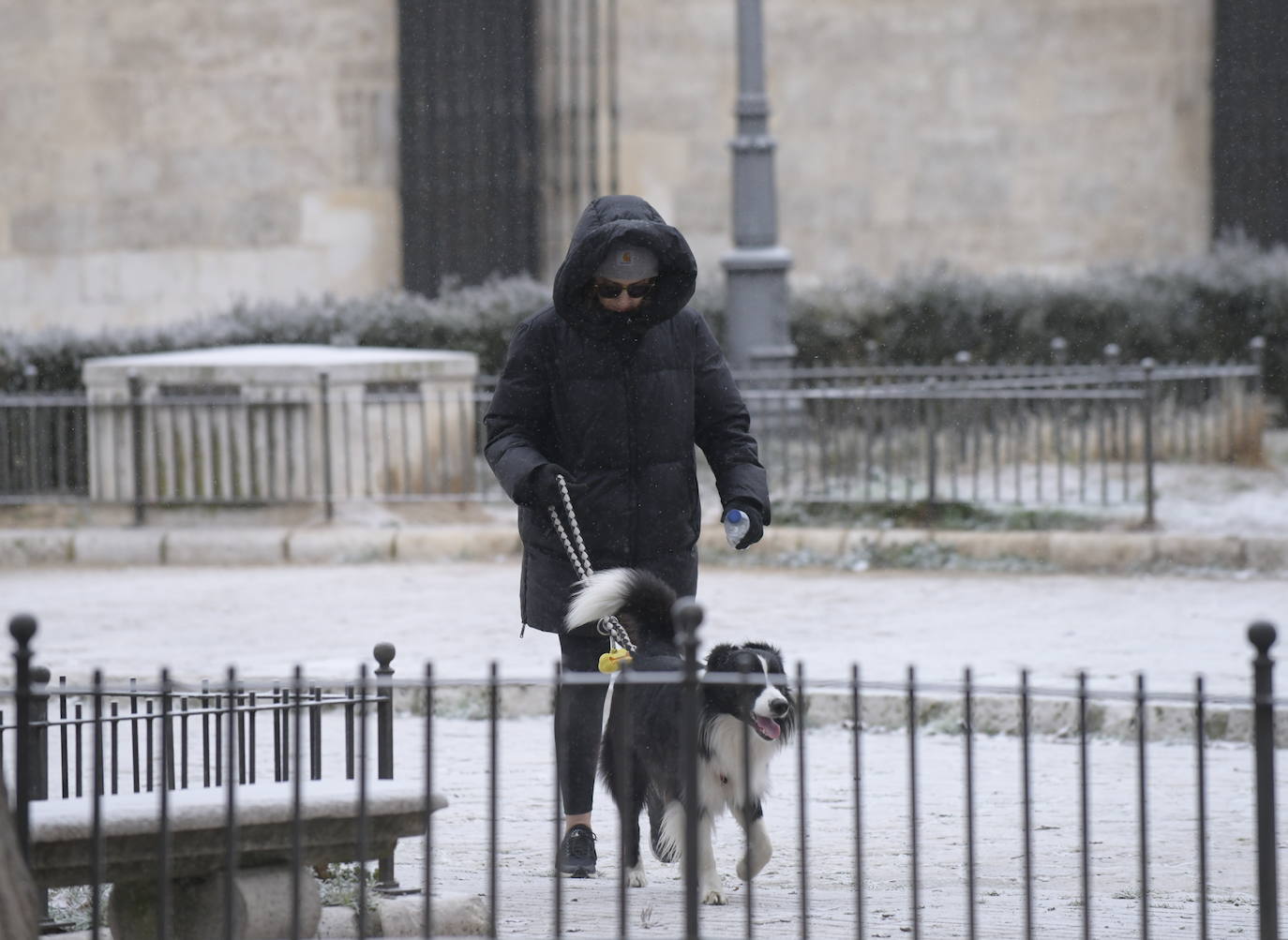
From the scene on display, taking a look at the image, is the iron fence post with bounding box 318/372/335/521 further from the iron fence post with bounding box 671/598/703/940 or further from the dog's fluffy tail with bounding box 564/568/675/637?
the iron fence post with bounding box 671/598/703/940

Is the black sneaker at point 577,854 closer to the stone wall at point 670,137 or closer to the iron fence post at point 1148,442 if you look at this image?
the iron fence post at point 1148,442

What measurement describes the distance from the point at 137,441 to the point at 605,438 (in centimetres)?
935

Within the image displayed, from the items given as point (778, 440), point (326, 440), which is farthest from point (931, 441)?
point (326, 440)

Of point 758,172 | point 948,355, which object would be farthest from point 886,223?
point 758,172

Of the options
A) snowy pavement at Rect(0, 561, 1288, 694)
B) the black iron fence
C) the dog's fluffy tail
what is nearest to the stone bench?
the black iron fence

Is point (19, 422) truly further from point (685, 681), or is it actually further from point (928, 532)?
point (685, 681)

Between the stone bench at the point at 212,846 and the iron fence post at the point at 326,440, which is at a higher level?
the iron fence post at the point at 326,440

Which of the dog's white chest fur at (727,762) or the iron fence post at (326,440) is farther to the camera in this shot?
the iron fence post at (326,440)

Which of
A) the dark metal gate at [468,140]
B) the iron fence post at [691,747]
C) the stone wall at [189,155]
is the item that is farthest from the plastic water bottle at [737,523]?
the stone wall at [189,155]

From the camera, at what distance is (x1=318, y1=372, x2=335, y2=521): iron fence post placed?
1431 cm

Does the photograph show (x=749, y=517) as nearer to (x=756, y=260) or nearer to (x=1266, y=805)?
(x=1266, y=805)

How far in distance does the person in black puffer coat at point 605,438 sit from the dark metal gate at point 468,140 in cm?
1409

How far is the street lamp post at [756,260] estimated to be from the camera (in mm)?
15047

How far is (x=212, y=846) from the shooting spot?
184 inches
